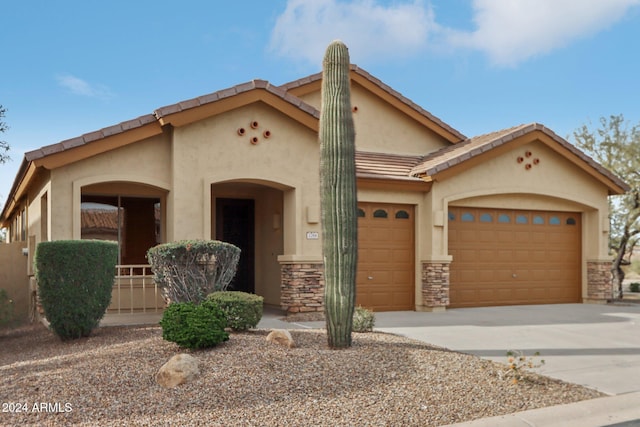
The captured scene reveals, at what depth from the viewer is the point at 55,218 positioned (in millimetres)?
11523

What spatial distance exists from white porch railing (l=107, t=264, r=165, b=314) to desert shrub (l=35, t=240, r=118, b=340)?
2.65 meters

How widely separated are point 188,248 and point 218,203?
19.1ft

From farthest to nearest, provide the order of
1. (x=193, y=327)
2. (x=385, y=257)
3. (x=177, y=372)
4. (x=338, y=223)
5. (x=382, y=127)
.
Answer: (x=382, y=127)
(x=385, y=257)
(x=338, y=223)
(x=193, y=327)
(x=177, y=372)

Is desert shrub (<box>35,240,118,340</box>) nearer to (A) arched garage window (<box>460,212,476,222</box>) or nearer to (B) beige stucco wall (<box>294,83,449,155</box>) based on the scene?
(B) beige stucco wall (<box>294,83,449,155</box>)

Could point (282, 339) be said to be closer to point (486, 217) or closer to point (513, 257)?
point (486, 217)

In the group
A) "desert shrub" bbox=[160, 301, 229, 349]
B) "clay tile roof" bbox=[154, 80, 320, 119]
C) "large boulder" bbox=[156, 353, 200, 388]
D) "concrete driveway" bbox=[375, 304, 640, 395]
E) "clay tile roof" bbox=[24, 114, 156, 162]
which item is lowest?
"concrete driveway" bbox=[375, 304, 640, 395]

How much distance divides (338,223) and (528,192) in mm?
9866

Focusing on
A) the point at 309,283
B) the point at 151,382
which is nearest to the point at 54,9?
the point at 309,283

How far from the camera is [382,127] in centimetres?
1714

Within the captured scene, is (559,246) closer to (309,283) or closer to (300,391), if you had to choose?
(309,283)

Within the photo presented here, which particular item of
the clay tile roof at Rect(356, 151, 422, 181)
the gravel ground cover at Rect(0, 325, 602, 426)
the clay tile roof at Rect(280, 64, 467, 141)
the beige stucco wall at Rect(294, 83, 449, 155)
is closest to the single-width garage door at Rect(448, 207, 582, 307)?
the clay tile roof at Rect(356, 151, 422, 181)

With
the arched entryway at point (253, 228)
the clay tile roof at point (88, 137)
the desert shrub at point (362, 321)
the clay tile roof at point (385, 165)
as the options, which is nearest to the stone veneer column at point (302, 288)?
the arched entryway at point (253, 228)

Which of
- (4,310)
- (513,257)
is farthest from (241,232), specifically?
(513,257)

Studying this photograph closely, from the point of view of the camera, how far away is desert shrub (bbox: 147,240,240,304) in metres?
10.3
